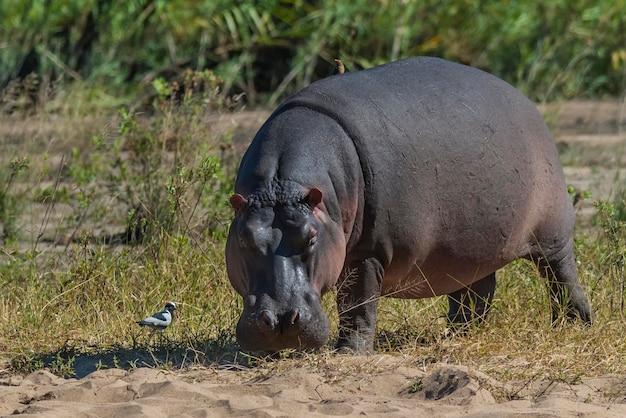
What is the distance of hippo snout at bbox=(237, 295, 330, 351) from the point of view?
438 centimetres

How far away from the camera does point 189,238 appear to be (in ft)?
21.3

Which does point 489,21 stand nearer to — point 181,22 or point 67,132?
point 181,22

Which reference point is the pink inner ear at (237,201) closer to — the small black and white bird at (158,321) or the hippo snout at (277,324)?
the hippo snout at (277,324)

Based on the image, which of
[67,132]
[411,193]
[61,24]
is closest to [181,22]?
[61,24]

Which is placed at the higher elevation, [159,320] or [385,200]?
[385,200]

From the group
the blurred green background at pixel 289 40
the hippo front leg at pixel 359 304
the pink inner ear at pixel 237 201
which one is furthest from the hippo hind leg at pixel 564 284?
the blurred green background at pixel 289 40

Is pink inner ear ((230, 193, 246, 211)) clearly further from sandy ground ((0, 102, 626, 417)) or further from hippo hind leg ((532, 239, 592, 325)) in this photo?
hippo hind leg ((532, 239, 592, 325))

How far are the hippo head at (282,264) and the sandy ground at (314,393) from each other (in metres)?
0.18

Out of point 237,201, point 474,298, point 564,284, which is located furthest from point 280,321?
point 564,284

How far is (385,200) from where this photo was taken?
15.8ft

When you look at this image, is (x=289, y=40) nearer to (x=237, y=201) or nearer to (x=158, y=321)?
(x=158, y=321)

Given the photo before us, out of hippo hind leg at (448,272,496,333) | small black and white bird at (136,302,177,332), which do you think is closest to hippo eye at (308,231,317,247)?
small black and white bird at (136,302,177,332)

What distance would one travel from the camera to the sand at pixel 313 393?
4164 mm

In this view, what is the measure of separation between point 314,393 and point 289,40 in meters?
6.79
